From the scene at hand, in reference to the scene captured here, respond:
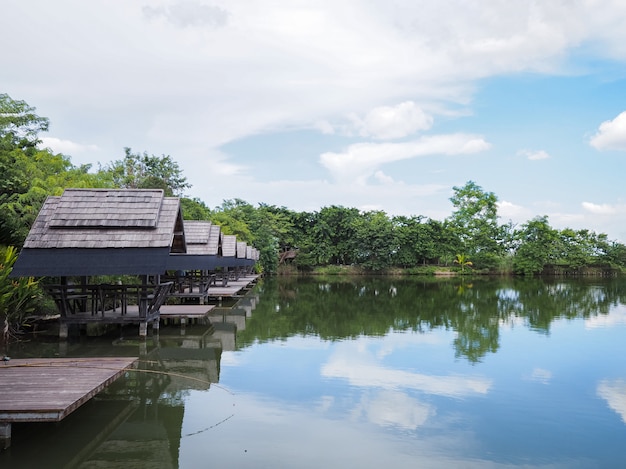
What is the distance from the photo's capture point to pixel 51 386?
609 centimetres

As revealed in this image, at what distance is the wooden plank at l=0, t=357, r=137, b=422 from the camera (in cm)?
523

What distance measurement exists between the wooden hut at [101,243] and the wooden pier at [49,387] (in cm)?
272

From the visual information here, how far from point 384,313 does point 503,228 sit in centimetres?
3455

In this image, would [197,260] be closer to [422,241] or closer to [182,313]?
[182,313]

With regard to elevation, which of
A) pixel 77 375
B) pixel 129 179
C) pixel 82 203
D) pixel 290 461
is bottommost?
pixel 290 461

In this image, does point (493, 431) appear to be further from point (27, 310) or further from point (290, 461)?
point (27, 310)

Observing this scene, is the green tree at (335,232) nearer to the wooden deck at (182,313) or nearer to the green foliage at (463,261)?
the green foliage at (463,261)

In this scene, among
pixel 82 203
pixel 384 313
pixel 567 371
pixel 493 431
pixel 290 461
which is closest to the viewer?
pixel 290 461

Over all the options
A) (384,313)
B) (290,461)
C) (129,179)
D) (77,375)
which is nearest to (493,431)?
(290,461)

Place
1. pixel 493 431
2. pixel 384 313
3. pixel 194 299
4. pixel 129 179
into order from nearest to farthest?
pixel 493 431
pixel 384 313
pixel 194 299
pixel 129 179

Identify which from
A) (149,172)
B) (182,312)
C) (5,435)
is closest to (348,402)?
(5,435)

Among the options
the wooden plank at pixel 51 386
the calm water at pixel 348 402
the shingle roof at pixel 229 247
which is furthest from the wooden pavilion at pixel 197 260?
the wooden plank at pixel 51 386

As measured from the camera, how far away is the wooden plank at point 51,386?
5.23m

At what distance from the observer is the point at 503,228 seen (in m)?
49.1
